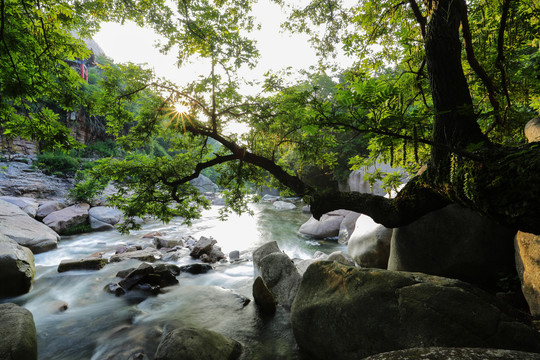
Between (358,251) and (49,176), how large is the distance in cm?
2458

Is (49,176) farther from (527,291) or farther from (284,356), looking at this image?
(527,291)

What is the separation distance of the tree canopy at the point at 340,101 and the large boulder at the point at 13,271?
326cm

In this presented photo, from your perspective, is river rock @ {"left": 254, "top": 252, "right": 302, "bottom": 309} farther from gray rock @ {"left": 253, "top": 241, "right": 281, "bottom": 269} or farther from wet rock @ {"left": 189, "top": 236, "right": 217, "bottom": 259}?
wet rock @ {"left": 189, "top": 236, "right": 217, "bottom": 259}

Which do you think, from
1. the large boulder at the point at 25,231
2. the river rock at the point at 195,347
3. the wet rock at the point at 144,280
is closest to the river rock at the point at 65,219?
the large boulder at the point at 25,231

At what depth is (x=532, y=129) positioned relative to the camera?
3344 millimetres

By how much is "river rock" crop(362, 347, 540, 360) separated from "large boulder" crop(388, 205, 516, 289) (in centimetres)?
295

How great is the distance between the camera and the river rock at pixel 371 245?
5.68 m

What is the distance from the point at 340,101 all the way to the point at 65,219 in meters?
16.2

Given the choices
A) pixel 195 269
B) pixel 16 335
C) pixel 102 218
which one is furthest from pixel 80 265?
pixel 102 218

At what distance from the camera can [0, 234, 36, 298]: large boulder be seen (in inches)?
217

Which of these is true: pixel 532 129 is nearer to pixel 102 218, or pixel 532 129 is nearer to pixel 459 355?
pixel 459 355

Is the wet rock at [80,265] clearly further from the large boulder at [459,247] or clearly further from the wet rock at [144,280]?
the large boulder at [459,247]

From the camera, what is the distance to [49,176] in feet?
61.3

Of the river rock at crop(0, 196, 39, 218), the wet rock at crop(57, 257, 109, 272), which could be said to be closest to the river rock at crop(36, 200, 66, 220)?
the river rock at crop(0, 196, 39, 218)
